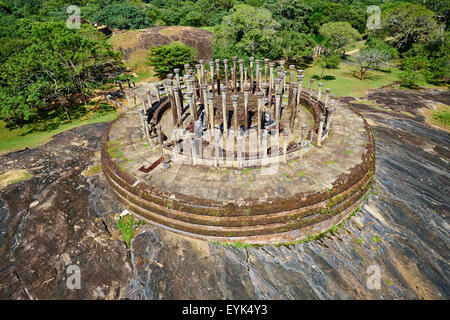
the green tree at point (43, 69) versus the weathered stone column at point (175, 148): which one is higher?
the green tree at point (43, 69)

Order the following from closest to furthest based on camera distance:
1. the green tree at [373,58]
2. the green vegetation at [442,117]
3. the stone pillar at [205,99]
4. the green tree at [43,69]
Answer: the stone pillar at [205,99]
the green tree at [43,69]
the green vegetation at [442,117]
the green tree at [373,58]

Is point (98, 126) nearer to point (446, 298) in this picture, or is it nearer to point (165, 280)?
point (165, 280)

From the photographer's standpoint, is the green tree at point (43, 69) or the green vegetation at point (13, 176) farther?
the green tree at point (43, 69)

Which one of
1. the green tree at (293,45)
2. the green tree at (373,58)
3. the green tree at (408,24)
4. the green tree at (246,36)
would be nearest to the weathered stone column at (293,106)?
the green tree at (246,36)

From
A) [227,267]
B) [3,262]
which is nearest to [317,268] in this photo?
[227,267]

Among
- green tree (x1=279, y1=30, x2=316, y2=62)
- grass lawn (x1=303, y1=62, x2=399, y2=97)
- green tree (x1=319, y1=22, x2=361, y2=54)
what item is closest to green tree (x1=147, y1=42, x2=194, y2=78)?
green tree (x1=279, y1=30, x2=316, y2=62)

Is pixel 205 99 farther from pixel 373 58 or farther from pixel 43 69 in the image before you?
pixel 373 58

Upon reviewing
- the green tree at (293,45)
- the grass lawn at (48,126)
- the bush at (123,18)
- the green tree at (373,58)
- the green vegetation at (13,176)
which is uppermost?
the bush at (123,18)

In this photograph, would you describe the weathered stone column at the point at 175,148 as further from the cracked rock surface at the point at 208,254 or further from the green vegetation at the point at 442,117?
the green vegetation at the point at 442,117
